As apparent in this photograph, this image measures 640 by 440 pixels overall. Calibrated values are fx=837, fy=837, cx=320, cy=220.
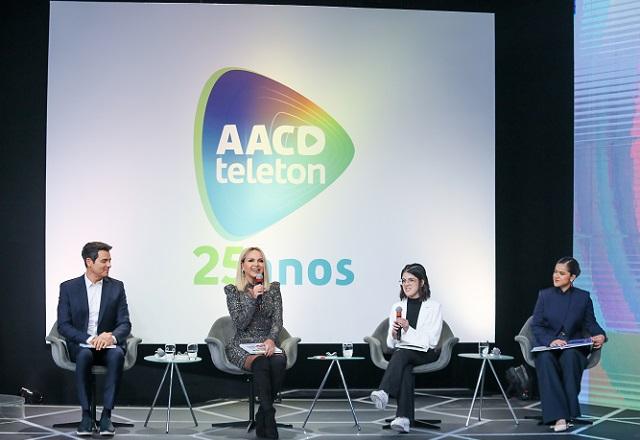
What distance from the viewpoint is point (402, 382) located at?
5.41m

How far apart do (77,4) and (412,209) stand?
315 cm

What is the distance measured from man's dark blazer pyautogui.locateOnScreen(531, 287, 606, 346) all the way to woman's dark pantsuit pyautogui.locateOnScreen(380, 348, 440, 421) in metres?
1.01

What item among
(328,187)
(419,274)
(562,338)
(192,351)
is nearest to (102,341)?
(192,351)

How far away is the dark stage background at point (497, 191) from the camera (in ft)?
21.6

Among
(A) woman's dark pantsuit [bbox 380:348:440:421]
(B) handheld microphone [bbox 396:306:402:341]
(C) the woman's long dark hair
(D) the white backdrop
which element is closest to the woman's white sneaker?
(A) woman's dark pantsuit [bbox 380:348:440:421]

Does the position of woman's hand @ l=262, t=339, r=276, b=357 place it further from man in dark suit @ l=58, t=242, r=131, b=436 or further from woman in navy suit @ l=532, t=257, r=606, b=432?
woman in navy suit @ l=532, t=257, r=606, b=432

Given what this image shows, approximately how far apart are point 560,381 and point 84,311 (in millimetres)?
3197

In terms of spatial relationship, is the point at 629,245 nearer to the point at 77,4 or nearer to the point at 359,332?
the point at 359,332

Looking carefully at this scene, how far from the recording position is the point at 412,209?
269 inches

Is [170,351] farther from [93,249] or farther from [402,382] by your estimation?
[402,382]

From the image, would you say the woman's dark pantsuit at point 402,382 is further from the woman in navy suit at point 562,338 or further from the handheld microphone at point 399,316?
the woman in navy suit at point 562,338

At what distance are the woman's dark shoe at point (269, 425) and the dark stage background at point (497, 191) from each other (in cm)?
171

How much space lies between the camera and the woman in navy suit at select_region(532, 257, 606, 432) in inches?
219

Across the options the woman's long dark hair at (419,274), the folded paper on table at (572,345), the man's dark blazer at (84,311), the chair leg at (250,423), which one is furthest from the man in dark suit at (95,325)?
the folded paper on table at (572,345)
